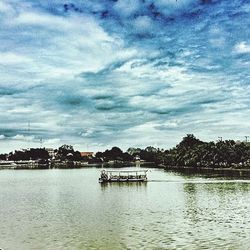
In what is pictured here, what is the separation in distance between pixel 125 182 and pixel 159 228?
181 feet

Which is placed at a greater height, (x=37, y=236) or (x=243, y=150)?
(x=243, y=150)

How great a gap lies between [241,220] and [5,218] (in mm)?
21143

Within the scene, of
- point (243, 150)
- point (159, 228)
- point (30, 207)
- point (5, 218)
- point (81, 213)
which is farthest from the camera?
point (243, 150)

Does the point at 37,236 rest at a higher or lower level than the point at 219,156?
lower

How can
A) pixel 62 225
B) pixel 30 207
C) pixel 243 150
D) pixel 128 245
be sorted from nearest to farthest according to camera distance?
pixel 128 245 < pixel 62 225 < pixel 30 207 < pixel 243 150

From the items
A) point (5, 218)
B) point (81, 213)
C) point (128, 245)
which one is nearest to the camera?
point (128, 245)

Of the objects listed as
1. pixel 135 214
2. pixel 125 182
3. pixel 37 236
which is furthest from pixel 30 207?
pixel 125 182

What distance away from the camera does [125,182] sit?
89688 mm

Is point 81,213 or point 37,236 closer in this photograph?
point 37,236

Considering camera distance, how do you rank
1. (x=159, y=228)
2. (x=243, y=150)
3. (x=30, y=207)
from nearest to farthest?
(x=159, y=228)
(x=30, y=207)
(x=243, y=150)

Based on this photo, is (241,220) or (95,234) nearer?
(95,234)

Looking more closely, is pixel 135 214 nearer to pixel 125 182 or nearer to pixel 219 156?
pixel 125 182

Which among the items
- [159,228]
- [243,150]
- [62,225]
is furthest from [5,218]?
[243,150]

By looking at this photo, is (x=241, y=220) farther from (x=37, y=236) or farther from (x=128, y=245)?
(x=37, y=236)
